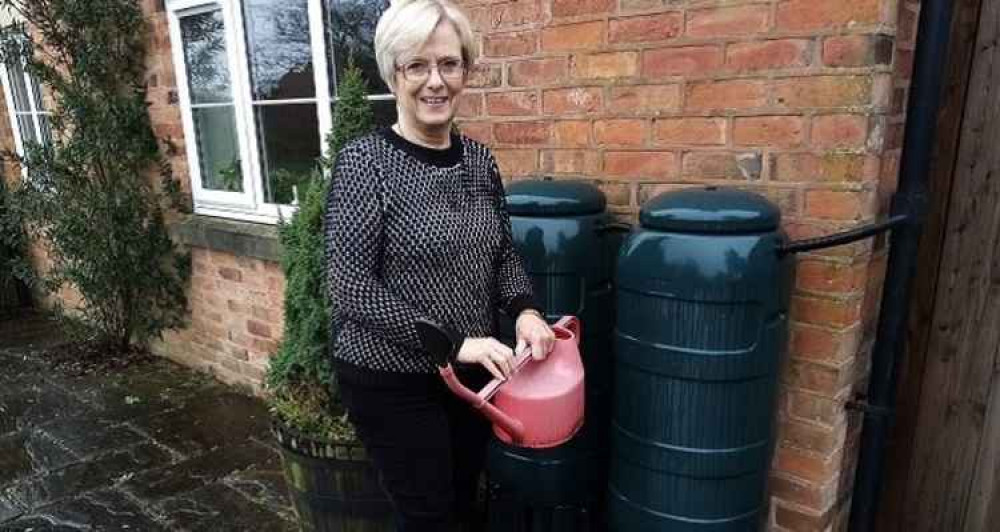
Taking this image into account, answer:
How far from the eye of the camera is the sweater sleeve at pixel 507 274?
1760 mm

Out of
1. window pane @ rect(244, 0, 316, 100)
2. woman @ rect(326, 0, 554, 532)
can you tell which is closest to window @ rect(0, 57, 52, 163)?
window pane @ rect(244, 0, 316, 100)

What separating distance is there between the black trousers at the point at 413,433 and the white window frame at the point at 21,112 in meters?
5.31

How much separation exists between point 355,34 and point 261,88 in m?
0.83

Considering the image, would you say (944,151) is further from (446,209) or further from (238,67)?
(238,67)

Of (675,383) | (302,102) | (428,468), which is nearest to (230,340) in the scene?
(302,102)

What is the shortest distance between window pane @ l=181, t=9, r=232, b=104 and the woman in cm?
280

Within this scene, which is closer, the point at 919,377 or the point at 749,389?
the point at 749,389

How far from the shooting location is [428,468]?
5.41 ft

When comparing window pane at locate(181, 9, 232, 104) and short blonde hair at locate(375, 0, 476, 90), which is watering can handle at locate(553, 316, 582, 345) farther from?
window pane at locate(181, 9, 232, 104)

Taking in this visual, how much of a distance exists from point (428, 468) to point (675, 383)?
640mm

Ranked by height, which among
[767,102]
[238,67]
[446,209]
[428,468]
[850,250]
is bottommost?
[428,468]

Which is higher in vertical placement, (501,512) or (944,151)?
(944,151)

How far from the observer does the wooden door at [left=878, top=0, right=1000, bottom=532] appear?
179 centimetres

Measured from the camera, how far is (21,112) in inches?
234
